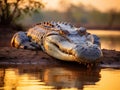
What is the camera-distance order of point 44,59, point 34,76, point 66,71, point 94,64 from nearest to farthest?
point 34,76 → point 66,71 → point 94,64 → point 44,59

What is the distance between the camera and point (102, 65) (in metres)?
14.9

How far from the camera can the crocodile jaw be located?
13609 mm

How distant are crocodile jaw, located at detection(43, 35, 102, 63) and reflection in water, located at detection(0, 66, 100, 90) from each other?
333 mm

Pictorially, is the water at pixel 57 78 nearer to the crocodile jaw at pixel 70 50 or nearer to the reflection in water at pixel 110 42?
the crocodile jaw at pixel 70 50

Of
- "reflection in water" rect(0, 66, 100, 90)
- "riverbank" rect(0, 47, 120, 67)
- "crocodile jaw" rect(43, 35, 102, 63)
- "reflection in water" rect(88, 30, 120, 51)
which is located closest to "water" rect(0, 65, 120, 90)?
"reflection in water" rect(0, 66, 100, 90)

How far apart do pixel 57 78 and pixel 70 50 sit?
A: 260 cm

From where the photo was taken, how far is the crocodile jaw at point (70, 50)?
13.6 metres

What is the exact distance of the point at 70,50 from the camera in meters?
14.2

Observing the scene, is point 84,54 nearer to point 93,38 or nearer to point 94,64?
point 94,64

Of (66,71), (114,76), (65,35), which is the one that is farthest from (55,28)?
(114,76)

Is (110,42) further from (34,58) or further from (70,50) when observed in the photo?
(70,50)

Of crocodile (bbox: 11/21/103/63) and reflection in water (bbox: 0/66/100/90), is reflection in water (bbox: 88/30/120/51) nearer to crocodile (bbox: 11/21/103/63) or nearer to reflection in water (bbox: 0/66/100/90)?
crocodile (bbox: 11/21/103/63)

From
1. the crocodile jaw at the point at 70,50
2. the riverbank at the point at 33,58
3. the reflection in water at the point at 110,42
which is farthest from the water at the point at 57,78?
the reflection in water at the point at 110,42

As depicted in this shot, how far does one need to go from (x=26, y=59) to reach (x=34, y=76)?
308 cm
